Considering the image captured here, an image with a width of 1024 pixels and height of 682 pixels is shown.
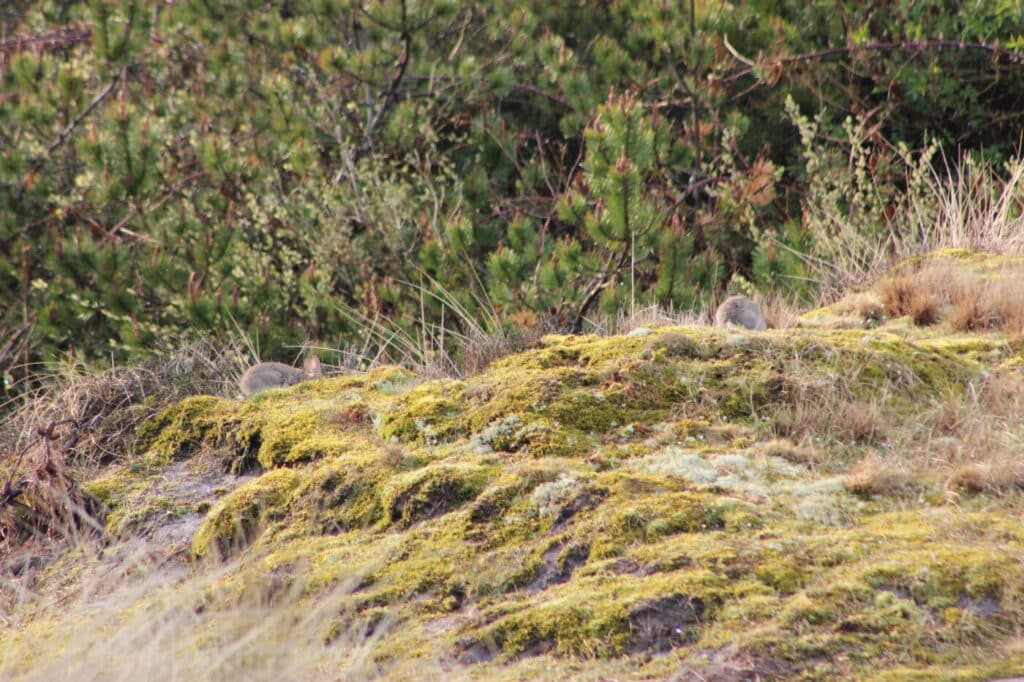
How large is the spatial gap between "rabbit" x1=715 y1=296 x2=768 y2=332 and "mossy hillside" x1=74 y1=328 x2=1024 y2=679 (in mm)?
604

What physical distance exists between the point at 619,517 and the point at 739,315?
6.87 feet

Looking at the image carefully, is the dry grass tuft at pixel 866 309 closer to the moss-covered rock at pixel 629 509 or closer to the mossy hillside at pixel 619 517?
the moss-covered rock at pixel 629 509

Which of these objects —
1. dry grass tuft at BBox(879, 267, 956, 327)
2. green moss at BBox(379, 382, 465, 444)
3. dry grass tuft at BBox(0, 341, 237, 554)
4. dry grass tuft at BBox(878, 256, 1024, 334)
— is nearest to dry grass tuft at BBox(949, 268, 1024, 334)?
dry grass tuft at BBox(878, 256, 1024, 334)

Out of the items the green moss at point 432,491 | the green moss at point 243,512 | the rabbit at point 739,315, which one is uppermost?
the rabbit at point 739,315

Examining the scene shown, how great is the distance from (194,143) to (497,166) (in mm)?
3032

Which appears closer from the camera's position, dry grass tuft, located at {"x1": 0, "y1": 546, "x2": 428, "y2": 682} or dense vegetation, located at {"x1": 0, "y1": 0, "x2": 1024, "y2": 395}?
dry grass tuft, located at {"x1": 0, "y1": 546, "x2": 428, "y2": 682}

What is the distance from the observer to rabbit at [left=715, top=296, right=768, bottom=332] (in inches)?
185

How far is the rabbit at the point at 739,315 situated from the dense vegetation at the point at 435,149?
1805 mm

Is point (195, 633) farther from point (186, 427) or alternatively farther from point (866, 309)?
point (866, 309)

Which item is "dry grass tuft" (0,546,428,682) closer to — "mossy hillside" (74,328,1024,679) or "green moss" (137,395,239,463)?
"mossy hillside" (74,328,1024,679)

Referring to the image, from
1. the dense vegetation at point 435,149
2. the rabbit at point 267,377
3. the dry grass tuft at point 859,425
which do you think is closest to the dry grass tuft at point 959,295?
the dry grass tuft at point 859,425

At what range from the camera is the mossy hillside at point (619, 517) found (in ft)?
7.86

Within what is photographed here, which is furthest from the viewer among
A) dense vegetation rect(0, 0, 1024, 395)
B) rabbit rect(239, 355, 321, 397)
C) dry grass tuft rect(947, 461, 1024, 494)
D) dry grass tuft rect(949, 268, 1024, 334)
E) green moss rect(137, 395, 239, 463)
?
dense vegetation rect(0, 0, 1024, 395)

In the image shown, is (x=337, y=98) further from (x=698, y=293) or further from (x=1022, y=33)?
(x=1022, y=33)
